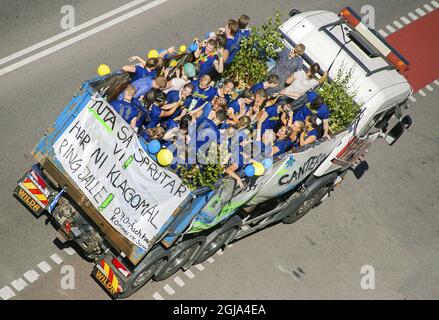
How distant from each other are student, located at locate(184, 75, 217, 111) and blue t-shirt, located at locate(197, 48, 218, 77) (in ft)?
1.79

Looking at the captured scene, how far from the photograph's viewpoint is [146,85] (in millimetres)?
14125

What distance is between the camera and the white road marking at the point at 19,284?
14246 millimetres

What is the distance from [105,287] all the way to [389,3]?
1263 centimetres

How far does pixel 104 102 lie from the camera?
519 inches

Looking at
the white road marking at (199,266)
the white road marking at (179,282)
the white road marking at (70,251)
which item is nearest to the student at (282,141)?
the white road marking at (199,266)

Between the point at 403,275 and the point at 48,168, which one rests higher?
the point at 48,168

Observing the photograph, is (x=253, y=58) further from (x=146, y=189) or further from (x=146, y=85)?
(x=146, y=189)

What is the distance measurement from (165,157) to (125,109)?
1.38m

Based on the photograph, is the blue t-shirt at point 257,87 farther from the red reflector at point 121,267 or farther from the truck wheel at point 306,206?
the red reflector at point 121,267

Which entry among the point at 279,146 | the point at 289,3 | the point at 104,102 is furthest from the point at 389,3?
the point at 104,102

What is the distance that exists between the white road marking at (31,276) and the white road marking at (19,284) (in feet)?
0.34

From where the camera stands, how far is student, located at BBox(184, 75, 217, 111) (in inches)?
575

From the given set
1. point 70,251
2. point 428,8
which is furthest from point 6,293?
point 428,8
